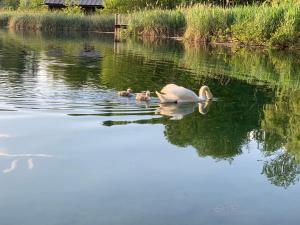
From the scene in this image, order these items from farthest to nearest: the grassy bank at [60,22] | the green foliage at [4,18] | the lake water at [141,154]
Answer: the green foliage at [4,18] < the grassy bank at [60,22] < the lake water at [141,154]

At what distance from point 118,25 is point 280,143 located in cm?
3701

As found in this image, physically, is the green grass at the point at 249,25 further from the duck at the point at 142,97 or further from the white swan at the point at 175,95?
the duck at the point at 142,97

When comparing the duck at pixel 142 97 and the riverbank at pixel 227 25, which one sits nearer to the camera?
the duck at pixel 142 97

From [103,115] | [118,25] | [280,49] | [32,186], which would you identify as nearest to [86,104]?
[103,115]

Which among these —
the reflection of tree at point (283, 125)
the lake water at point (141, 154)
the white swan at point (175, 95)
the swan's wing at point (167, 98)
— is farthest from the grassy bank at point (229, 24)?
the swan's wing at point (167, 98)

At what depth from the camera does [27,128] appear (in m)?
8.57

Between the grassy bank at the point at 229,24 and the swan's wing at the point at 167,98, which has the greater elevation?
the grassy bank at the point at 229,24

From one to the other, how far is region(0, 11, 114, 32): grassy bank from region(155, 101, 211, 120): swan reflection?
35685 millimetres

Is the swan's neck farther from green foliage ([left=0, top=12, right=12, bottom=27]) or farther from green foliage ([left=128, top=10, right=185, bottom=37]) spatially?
green foliage ([left=0, top=12, right=12, bottom=27])

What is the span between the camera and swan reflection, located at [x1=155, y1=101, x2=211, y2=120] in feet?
33.9

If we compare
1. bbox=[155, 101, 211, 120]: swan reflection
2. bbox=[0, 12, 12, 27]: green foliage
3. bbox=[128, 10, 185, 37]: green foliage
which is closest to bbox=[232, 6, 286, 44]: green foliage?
bbox=[128, 10, 185, 37]: green foliage

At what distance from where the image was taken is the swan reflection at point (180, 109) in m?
10.3

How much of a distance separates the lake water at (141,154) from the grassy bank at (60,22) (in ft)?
105

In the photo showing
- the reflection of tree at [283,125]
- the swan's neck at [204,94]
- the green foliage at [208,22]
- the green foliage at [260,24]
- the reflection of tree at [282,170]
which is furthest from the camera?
the green foliage at [208,22]
